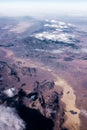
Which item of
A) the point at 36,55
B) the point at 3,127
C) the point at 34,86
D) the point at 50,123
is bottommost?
the point at 36,55

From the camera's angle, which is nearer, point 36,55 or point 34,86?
point 34,86

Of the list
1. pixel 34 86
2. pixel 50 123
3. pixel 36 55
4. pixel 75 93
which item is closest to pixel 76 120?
pixel 50 123

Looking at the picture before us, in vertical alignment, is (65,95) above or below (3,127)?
below

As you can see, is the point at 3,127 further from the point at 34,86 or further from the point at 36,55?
the point at 36,55

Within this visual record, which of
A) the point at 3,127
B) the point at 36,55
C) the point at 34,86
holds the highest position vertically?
the point at 3,127

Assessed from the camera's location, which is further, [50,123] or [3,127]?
[50,123]

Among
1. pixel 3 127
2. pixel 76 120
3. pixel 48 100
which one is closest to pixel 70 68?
pixel 48 100

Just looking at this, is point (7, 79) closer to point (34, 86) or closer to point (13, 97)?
point (34, 86)

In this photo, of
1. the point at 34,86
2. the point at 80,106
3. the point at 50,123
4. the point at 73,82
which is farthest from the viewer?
the point at 73,82

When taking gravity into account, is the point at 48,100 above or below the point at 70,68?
above

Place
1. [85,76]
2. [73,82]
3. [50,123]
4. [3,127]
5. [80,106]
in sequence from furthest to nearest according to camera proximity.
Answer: [85,76] → [73,82] → [80,106] → [50,123] → [3,127]
